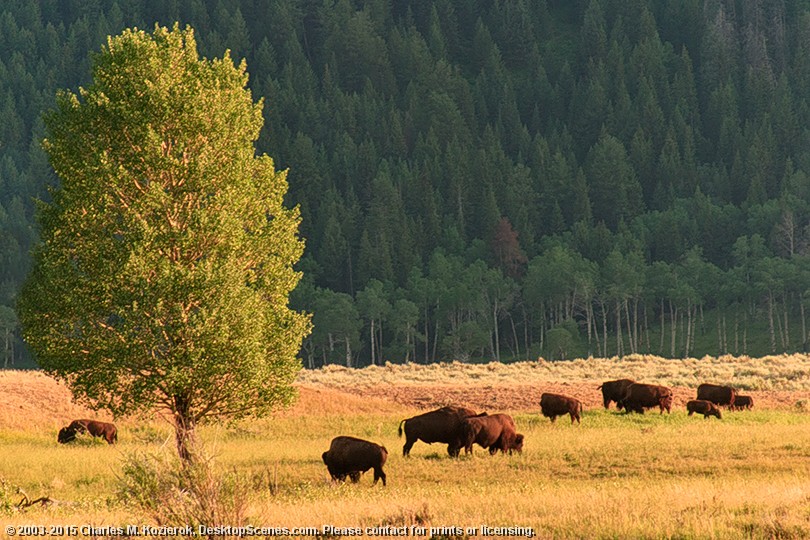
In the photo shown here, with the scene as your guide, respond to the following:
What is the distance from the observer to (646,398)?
42.7m

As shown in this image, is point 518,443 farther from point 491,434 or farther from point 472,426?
point 472,426

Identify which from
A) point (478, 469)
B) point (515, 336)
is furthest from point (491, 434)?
point (515, 336)

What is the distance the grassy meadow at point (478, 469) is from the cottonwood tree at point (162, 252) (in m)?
1.94

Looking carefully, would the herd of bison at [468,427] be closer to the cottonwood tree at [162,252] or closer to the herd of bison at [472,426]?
the herd of bison at [472,426]

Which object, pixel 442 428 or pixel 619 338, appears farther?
pixel 619 338

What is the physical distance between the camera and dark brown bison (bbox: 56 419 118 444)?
36.7 meters

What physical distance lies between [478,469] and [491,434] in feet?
9.18

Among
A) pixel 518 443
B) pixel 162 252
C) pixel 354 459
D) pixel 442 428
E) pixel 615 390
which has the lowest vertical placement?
pixel 518 443

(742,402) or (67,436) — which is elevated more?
(742,402)

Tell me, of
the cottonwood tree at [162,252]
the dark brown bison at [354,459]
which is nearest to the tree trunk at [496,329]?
the cottonwood tree at [162,252]

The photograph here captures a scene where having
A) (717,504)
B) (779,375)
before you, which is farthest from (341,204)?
(717,504)

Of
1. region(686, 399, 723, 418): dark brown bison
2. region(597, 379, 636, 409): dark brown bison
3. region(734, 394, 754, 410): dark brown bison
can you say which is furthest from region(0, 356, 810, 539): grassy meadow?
region(734, 394, 754, 410): dark brown bison

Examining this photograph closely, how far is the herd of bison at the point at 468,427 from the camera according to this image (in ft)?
86.3

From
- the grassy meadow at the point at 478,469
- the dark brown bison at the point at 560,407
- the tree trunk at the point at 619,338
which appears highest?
the tree trunk at the point at 619,338
